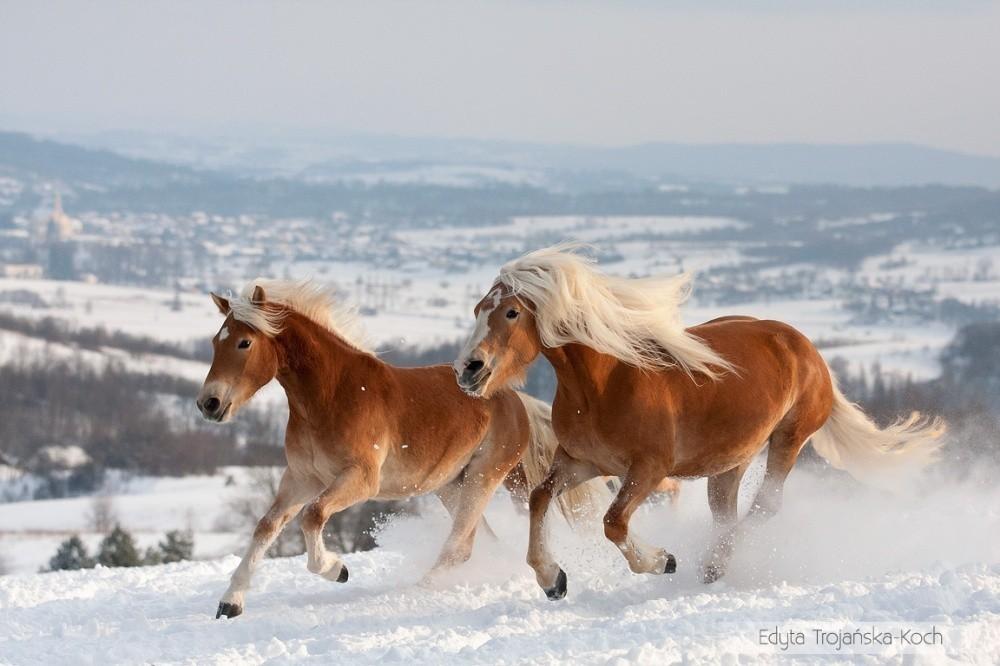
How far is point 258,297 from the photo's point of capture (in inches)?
323

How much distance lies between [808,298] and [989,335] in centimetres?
6584

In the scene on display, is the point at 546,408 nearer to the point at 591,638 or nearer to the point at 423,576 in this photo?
the point at 423,576

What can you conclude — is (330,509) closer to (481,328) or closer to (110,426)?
(481,328)

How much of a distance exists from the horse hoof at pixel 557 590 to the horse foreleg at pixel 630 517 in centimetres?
38

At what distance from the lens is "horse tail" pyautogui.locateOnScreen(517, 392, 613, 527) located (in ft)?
30.7

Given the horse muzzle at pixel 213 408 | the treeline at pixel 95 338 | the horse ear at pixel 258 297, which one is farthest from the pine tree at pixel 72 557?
the treeline at pixel 95 338

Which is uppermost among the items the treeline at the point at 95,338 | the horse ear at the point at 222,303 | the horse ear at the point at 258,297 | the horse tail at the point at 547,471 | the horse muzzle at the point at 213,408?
the horse ear at the point at 258,297

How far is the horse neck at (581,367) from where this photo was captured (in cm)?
792

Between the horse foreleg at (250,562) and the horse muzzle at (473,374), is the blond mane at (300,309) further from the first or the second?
the horse muzzle at (473,374)

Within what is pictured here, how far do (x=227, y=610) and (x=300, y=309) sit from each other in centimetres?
180

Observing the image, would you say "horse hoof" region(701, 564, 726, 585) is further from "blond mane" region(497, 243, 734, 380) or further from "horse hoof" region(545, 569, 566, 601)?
"blond mane" region(497, 243, 734, 380)

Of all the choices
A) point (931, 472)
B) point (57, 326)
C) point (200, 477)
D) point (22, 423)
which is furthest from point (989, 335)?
point (931, 472)

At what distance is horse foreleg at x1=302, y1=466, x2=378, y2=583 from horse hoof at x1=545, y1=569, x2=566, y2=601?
119 centimetres

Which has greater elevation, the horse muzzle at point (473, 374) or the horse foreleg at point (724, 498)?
the horse muzzle at point (473, 374)
